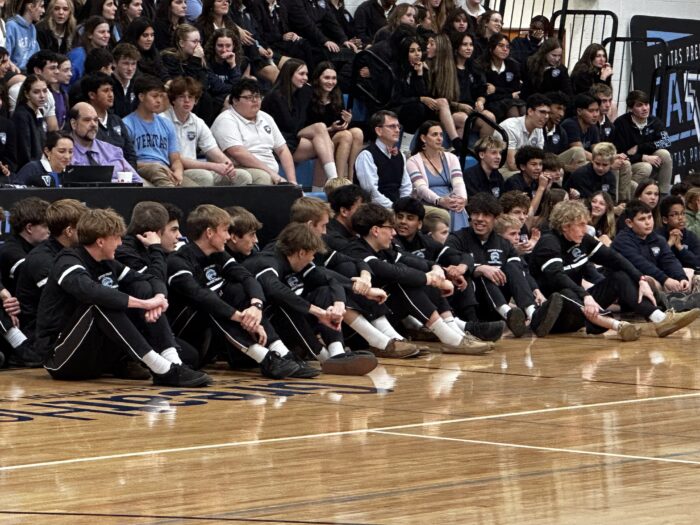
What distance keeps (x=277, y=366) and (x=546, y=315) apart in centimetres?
287

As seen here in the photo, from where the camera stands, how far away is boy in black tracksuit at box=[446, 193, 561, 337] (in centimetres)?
990

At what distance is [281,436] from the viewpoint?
19.2 feet

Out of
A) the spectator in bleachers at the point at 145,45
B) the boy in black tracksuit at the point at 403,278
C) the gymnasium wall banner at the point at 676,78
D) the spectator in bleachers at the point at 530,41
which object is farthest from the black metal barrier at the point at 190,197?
the gymnasium wall banner at the point at 676,78

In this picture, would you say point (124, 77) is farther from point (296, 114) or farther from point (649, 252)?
point (649, 252)

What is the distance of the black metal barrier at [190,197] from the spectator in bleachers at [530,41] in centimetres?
671

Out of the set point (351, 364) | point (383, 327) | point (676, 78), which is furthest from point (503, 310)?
point (676, 78)

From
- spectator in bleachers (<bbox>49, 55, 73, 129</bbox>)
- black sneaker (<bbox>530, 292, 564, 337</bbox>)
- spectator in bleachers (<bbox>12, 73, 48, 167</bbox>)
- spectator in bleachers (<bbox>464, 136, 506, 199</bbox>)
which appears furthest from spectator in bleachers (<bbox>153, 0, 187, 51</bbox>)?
black sneaker (<bbox>530, 292, 564, 337</bbox>)

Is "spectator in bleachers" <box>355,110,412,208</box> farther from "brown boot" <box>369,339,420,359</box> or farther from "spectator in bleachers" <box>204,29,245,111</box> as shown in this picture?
"brown boot" <box>369,339,420,359</box>

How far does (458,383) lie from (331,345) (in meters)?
0.90

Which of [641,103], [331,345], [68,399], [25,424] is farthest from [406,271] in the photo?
[641,103]

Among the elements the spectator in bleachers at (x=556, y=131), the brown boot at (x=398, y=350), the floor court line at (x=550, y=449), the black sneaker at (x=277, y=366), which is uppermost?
the spectator in bleachers at (x=556, y=131)

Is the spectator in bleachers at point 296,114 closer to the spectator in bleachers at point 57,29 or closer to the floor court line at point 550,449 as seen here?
the spectator in bleachers at point 57,29

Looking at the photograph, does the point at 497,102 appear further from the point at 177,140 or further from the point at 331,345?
the point at 331,345

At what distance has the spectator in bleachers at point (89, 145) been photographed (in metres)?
10.0
